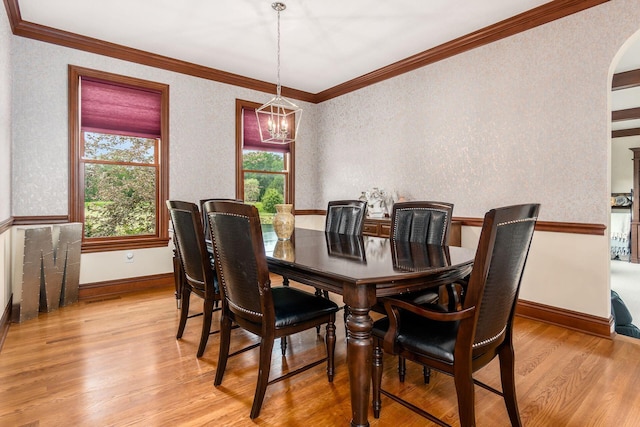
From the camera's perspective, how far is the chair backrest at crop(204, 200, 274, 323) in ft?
5.32

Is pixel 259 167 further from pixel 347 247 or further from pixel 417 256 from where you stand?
pixel 417 256

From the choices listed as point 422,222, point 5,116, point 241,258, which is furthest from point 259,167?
point 241,258

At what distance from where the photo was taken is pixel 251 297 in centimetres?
174

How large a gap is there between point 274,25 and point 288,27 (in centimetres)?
14

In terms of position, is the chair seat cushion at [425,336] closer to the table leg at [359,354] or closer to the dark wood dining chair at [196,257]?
the table leg at [359,354]

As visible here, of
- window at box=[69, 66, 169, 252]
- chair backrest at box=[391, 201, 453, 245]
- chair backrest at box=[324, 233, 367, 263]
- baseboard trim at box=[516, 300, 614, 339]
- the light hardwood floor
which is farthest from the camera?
window at box=[69, 66, 169, 252]

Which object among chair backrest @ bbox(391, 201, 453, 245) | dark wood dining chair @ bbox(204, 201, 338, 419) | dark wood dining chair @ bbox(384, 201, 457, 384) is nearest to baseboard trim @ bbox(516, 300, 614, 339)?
dark wood dining chair @ bbox(384, 201, 457, 384)

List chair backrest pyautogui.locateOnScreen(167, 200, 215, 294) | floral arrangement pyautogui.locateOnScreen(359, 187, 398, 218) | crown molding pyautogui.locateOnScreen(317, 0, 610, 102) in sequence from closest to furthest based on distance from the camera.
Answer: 1. chair backrest pyautogui.locateOnScreen(167, 200, 215, 294)
2. crown molding pyautogui.locateOnScreen(317, 0, 610, 102)
3. floral arrangement pyautogui.locateOnScreen(359, 187, 398, 218)

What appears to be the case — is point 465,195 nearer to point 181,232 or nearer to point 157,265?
point 181,232

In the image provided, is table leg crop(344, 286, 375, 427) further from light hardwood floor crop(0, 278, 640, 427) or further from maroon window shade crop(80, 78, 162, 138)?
maroon window shade crop(80, 78, 162, 138)

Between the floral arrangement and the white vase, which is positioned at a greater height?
the floral arrangement

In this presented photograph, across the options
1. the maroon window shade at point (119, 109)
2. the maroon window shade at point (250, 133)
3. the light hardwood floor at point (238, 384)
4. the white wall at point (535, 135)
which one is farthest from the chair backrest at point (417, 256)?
the maroon window shade at point (119, 109)

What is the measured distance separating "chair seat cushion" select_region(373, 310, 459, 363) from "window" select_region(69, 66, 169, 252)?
347 cm

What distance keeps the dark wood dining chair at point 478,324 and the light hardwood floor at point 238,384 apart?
0.42m
